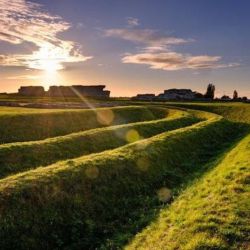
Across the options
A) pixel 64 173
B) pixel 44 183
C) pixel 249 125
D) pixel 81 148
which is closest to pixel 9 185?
pixel 44 183

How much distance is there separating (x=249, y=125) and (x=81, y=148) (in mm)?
43476

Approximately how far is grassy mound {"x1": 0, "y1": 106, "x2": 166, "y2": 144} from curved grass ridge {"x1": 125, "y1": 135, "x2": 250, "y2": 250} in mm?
25745

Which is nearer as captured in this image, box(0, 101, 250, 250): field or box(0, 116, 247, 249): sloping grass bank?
box(0, 101, 250, 250): field

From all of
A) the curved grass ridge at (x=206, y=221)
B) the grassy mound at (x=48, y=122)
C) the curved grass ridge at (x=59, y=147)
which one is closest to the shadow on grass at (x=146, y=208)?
the curved grass ridge at (x=206, y=221)

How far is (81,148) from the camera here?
119ft

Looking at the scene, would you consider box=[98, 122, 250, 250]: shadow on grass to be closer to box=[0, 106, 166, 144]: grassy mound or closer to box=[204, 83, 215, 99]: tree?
box=[0, 106, 166, 144]: grassy mound

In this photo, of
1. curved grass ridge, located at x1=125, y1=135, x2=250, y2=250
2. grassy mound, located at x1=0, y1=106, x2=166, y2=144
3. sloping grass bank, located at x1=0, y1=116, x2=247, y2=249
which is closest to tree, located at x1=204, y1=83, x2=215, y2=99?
grassy mound, located at x1=0, y1=106, x2=166, y2=144

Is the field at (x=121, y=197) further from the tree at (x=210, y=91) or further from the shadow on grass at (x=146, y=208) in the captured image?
the tree at (x=210, y=91)

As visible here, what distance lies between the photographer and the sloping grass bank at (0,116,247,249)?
18.1 meters

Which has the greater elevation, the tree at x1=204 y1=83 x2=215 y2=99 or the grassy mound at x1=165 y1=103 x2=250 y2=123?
the tree at x1=204 y1=83 x2=215 y2=99

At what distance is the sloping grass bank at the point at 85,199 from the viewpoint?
59.4ft

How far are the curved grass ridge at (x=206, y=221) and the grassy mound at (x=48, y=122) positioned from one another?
25.7 metres

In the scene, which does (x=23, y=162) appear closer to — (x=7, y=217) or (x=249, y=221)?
(x=7, y=217)

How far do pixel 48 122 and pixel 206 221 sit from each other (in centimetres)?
3803
